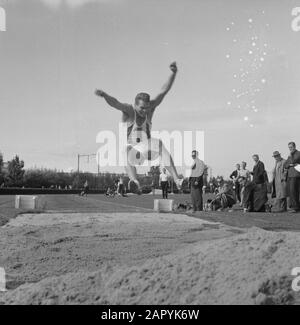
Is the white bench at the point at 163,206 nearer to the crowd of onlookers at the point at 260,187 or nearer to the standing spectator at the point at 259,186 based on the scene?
the crowd of onlookers at the point at 260,187

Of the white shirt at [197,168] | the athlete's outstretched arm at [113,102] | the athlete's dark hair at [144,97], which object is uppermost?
the athlete's dark hair at [144,97]

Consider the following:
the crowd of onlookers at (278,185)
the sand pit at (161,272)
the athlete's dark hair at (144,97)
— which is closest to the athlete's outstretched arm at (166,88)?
the athlete's dark hair at (144,97)

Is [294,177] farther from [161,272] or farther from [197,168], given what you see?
[161,272]

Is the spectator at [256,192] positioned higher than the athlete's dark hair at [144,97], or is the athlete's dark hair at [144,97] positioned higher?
the athlete's dark hair at [144,97]

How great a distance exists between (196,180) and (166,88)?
2.61m

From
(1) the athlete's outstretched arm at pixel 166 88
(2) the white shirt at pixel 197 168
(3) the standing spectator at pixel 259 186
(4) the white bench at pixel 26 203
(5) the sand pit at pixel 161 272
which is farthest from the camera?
(4) the white bench at pixel 26 203

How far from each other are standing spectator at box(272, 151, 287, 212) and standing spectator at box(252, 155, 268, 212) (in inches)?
10.4

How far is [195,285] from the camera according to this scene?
377 centimetres

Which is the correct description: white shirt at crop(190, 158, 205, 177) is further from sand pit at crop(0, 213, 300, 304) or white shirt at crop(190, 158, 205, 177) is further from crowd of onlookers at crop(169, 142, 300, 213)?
sand pit at crop(0, 213, 300, 304)

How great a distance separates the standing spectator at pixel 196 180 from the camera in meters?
11.9

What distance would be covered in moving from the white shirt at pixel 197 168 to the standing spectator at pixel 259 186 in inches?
52.8

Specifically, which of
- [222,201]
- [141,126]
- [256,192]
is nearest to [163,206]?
[222,201]

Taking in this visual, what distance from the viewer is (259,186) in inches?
489
